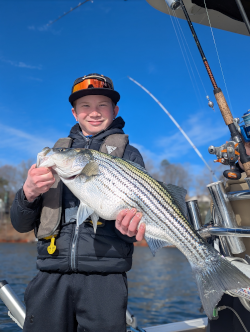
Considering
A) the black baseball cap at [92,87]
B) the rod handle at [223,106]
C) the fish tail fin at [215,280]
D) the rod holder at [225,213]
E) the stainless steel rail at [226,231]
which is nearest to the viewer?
the fish tail fin at [215,280]

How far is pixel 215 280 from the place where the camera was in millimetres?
2018

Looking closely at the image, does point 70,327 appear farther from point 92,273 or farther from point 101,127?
point 101,127

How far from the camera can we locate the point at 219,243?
115 inches

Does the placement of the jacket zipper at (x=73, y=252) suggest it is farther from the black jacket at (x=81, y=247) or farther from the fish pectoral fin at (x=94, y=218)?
the fish pectoral fin at (x=94, y=218)

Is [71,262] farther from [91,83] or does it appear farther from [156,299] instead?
[156,299]

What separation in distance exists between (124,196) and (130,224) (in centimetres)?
25

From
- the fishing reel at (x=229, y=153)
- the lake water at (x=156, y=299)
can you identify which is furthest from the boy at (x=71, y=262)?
the lake water at (x=156, y=299)

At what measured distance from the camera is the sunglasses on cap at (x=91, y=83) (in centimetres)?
278

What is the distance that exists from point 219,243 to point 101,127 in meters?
1.84

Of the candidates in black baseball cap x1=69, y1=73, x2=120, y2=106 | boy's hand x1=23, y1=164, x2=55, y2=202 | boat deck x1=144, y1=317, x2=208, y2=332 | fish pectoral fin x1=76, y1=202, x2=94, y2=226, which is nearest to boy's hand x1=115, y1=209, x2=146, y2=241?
fish pectoral fin x1=76, y1=202, x2=94, y2=226

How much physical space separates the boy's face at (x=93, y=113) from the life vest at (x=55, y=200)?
19 centimetres

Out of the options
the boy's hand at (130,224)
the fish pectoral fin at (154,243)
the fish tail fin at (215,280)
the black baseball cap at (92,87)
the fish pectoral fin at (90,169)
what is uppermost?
the black baseball cap at (92,87)

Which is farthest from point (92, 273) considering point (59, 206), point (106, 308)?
point (59, 206)

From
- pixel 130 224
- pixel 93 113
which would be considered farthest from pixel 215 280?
pixel 93 113
